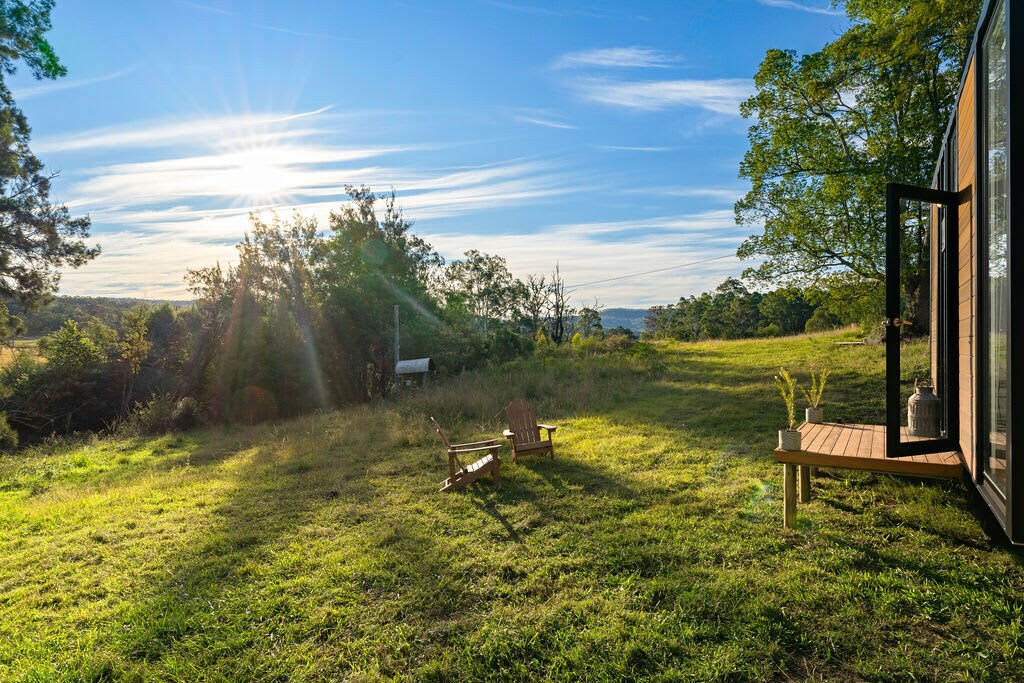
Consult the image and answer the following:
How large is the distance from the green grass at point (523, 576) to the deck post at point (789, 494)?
10 cm

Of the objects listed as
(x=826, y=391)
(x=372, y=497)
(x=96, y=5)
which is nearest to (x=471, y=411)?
(x=372, y=497)

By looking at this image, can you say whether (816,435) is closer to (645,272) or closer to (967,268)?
(967,268)

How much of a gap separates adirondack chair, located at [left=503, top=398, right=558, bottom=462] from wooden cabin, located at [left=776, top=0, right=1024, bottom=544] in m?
3.18

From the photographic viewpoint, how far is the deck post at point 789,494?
449cm

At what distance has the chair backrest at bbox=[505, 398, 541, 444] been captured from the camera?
297 inches

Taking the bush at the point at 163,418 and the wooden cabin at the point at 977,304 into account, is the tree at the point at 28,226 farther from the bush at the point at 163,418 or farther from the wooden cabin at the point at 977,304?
the wooden cabin at the point at 977,304

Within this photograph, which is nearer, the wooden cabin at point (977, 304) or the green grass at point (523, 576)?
the wooden cabin at point (977, 304)

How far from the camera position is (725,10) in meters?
11.3

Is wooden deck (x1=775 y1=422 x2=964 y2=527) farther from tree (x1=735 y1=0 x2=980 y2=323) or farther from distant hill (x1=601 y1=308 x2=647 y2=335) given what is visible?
distant hill (x1=601 y1=308 x2=647 y2=335)

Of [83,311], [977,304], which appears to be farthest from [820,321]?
[83,311]

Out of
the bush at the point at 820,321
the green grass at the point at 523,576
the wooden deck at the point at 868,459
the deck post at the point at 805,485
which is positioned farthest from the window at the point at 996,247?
the bush at the point at 820,321

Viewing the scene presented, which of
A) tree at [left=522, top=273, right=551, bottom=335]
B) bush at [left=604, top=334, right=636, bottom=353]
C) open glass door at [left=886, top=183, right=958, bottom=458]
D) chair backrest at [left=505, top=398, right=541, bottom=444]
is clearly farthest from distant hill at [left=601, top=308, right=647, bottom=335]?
open glass door at [left=886, top=183, right=958, bottom=458]

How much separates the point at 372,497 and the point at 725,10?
11.6 meters

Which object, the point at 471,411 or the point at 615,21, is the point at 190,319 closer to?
the point at 471,411
